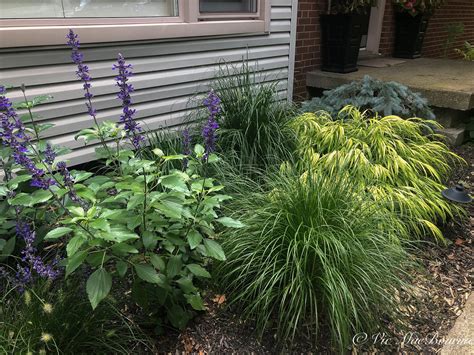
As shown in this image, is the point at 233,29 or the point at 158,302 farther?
the point at 233,29

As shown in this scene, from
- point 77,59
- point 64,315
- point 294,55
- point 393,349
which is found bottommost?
point 393,349

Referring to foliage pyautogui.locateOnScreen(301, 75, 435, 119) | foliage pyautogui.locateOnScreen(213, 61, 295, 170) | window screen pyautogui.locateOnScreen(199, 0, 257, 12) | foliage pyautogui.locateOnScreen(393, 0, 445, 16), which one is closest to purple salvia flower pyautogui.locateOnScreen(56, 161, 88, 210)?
foliage pyautogui.locateOnScreen(213, 61, 295, 170)

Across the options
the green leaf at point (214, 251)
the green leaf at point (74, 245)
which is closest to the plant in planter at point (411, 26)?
the green leaf at point (214, 251)

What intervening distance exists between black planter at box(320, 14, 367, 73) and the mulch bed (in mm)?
3034

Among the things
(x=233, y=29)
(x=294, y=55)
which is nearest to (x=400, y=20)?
(x=294, y=55)

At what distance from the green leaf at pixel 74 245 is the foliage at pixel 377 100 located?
308 cm

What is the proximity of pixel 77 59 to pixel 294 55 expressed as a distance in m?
3.22

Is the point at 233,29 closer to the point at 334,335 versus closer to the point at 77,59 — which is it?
the point at 77,59

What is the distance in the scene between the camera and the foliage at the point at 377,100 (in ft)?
12.6

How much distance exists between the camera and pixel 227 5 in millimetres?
3836

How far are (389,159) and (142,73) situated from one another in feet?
6.79

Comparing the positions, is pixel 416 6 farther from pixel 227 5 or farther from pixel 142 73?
pixel 142 73

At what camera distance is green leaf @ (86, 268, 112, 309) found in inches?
55.2

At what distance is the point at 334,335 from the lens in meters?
1.76
